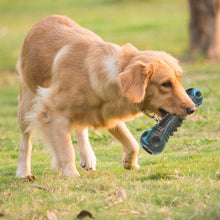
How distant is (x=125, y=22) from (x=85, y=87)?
25.0 metres

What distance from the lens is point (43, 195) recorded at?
4.45 metres

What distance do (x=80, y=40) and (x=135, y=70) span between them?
1.27 meters

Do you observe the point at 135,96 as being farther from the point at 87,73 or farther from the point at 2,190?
the point at 2,190

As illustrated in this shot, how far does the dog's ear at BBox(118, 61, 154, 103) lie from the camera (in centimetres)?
472

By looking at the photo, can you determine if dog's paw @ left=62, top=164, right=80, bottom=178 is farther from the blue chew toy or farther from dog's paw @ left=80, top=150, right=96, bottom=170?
the blue chew toy

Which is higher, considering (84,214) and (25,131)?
(84,214)

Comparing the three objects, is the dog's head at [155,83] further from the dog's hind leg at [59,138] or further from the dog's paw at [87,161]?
the dog's paw at [87,161]

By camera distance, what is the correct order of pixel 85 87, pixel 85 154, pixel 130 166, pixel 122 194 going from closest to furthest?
pixel 122 194
pixel 85 87
pixel 130 166
pixel 85 154

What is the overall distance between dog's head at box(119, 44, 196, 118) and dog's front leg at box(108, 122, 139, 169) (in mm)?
984

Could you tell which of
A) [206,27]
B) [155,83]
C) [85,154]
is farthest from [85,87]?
[206,27]

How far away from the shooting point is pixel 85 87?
5289 mm

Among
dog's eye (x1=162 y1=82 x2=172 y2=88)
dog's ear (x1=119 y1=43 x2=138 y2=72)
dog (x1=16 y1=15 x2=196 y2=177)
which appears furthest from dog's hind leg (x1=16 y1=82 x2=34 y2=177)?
dog's eye (x1=162 y1=82 x2=172 y2=88)

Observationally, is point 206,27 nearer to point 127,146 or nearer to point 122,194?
point 127,146

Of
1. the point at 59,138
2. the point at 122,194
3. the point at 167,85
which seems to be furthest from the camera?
the point at 59,138
